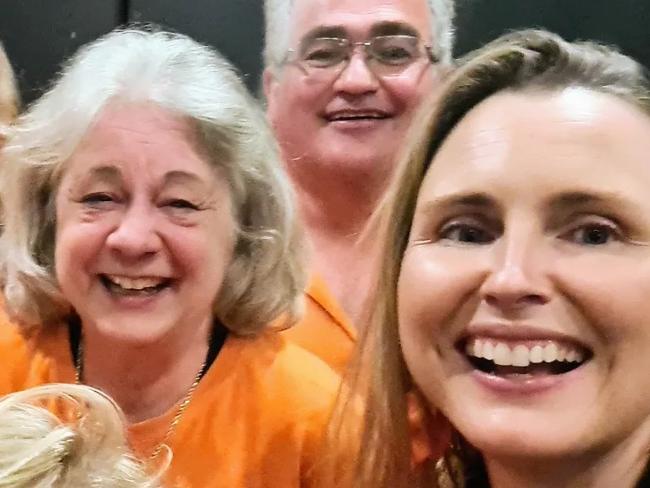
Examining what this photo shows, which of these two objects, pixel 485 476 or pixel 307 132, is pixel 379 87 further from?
pixel 485 476

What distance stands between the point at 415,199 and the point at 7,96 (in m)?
1.14

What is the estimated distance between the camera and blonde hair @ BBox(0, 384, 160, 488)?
94cm

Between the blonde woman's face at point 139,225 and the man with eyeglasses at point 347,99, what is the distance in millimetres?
382

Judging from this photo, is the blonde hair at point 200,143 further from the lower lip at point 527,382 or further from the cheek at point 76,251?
the lower lip at point 527,382

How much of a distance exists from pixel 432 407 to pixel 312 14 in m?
0.87

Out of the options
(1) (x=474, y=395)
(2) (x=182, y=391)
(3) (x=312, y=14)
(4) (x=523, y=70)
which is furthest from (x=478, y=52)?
(3) (x=312, y=14)

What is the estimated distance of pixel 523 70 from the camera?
90cm

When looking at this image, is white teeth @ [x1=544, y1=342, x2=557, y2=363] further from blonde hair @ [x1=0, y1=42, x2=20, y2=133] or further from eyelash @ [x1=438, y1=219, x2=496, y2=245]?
blonde hair @ [x1=0, y1=42, x2=20, y2=133]

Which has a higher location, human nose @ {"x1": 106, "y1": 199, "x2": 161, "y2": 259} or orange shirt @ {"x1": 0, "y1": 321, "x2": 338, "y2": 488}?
human nose @ {"x1": 106, "y1": 199, "x2": 161, "y2": 259}

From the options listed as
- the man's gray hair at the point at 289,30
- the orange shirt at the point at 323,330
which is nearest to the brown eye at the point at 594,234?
the orange shirt at the point at 323,330

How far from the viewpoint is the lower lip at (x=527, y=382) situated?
81 cm

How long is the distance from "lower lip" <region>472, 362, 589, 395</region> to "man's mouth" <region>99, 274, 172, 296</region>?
20.9 inches

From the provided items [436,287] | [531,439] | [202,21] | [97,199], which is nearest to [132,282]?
[97,199]

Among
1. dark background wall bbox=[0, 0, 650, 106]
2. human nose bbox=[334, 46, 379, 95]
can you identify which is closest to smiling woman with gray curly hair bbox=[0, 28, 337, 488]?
human nose bbox=[334, 46, 379, 95]
